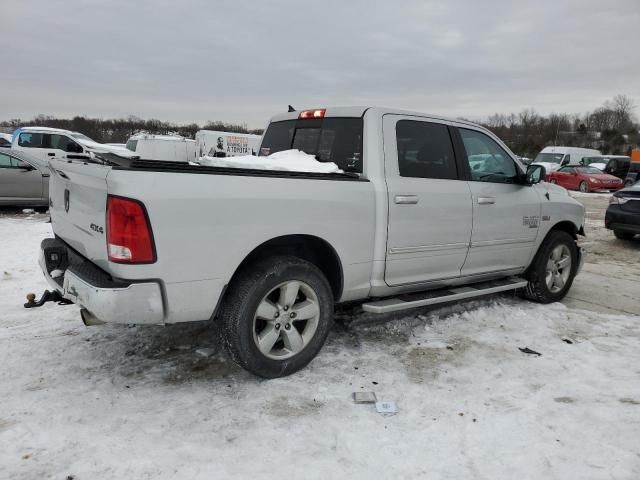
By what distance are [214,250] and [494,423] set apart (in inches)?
78.8

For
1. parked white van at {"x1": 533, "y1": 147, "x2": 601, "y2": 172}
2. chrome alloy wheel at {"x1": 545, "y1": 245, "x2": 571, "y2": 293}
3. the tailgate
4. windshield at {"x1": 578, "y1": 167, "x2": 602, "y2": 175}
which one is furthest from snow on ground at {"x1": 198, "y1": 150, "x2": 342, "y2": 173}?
parked white van at {"x1": 533, "y1": 147, "x2": 601, "y2": 172}

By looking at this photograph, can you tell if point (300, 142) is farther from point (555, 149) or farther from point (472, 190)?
point (555, 149)

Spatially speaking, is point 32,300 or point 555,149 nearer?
point 32,300

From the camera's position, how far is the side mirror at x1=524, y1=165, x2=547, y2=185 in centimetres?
483

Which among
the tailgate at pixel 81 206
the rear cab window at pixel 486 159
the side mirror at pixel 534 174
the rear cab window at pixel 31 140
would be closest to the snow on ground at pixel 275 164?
the tailgate at pixel 81 206

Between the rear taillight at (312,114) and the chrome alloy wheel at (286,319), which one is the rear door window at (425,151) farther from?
the chrome alloy wheel at (286,319)

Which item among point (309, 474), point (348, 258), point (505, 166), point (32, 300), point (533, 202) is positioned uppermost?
point (505, 166)

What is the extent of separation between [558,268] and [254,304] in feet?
12.8

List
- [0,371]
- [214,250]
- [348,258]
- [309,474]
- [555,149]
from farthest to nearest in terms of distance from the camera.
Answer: [555,149] < [348,258] < [0,371] < [214,250] < [309,474]

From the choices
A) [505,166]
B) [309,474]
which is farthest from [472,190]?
[309,474]

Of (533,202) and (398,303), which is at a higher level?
(533,202)

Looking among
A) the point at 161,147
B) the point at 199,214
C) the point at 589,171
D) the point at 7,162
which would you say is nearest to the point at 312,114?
the point at 199,214

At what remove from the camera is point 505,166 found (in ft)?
15.8

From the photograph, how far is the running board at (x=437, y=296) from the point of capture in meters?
3.82
